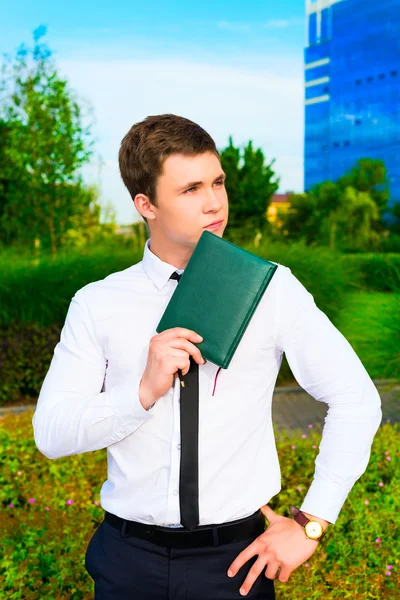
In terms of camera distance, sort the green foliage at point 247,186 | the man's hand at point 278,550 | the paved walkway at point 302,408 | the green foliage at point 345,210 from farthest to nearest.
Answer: the green foliage at point 345,210
the green foliage at point 247,186
the paved walkway at point 302,408
the man's hand at point 278,550

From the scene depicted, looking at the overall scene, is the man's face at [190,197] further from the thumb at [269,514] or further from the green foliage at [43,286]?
the green foliage at [43,286]

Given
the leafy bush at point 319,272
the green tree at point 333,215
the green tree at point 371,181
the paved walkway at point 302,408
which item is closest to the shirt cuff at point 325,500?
the paved walkway at point 302,408

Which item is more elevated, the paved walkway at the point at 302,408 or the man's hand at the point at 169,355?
the man's hand at the point at 169,355

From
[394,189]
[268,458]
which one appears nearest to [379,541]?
[268,458]

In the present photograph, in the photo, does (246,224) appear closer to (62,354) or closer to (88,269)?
(88,269)

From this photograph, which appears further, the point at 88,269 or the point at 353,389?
the point at 88,269

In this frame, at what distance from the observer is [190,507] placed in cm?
179

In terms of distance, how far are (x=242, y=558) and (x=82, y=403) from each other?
0.59 m

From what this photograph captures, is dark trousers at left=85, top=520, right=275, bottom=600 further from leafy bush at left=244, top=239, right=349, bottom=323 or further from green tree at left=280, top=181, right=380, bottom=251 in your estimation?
green tree at left=280, top=181, right=380, bottom=251

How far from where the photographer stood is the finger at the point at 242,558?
68.4 inches

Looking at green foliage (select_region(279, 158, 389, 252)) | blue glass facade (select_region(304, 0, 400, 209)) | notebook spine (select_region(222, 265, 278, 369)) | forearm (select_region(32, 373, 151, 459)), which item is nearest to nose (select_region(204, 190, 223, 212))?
notebook spine (select_region(222, 265, 278, 369))

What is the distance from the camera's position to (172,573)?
182cm

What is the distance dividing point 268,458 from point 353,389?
351 millimetres

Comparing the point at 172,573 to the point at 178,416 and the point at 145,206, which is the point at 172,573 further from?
the point at 145,206
